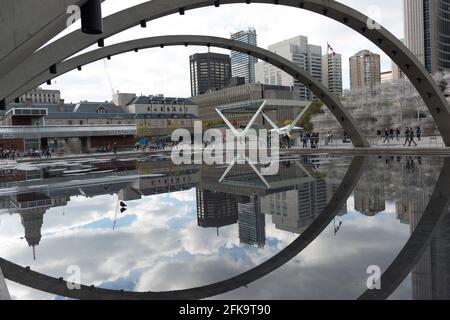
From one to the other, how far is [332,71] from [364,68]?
1065 centimetres

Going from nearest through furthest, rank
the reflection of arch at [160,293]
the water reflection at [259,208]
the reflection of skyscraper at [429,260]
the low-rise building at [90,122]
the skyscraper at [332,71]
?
the reflection of skyscraper at [429,260], the reflection of arch at [160,293], the water reflection at [259,208], the low-rise building at [90,122], the skyscraper at [332,71]

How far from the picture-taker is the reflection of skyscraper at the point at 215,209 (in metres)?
8.17

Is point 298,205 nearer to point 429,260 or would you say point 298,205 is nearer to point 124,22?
point 429,260

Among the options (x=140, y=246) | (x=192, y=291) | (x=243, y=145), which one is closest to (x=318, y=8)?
(x=140, y=246)

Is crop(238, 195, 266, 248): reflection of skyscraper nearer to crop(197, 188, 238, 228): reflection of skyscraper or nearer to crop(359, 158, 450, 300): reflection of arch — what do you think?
crop(197, 188, 238, 228): reflection of skyscraper

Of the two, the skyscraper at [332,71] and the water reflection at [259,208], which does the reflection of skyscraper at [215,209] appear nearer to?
the water reflection at [259,208]

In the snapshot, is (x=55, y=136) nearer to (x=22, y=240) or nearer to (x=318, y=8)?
(x=318, y=8)

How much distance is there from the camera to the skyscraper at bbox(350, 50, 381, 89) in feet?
341

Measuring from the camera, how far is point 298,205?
9.62 meters

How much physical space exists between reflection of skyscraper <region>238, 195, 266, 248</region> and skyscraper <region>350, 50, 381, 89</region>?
339 ft

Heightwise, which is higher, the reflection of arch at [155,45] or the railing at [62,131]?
the reflection of arch at [155,45]

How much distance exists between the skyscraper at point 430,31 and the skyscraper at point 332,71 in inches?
924

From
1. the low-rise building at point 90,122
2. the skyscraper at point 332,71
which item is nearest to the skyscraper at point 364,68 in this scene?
the skyscraper at point 332,71

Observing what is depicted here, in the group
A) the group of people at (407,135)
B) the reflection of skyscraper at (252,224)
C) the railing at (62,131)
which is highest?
the railing at (62,131)
